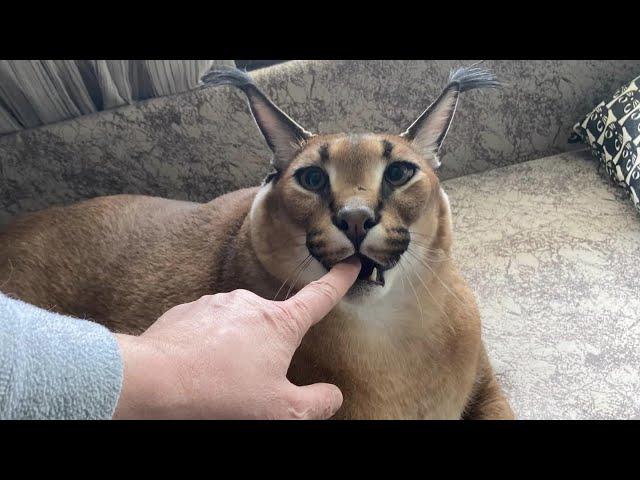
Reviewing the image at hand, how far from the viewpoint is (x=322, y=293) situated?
85 cm

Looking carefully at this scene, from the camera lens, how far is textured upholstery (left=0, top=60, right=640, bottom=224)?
1.60 m

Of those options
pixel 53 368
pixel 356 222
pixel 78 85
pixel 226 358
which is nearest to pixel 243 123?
pixel 78 85

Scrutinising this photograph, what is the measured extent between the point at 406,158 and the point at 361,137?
8cm

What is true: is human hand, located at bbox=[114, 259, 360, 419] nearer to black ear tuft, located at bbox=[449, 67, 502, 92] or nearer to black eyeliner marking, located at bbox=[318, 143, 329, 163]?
black eyeliner marking, located at bbox=[318, 143, 329, 163]

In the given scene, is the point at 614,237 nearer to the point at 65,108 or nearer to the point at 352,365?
the point at 352,365

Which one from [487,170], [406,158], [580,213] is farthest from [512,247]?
[406,158]

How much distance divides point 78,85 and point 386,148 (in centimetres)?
95

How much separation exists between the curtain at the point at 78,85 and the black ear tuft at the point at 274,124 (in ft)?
1.86

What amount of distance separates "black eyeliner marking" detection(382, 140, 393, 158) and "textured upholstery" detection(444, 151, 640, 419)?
660mm

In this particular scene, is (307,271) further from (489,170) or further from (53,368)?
(489,170)

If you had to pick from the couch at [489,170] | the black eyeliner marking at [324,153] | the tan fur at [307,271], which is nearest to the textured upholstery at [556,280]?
the couch at [489,170]

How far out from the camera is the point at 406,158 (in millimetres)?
955

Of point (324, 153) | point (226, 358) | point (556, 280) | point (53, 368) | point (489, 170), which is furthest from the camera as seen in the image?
point (489, 170)

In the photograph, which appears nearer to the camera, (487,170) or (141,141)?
(141,141)
